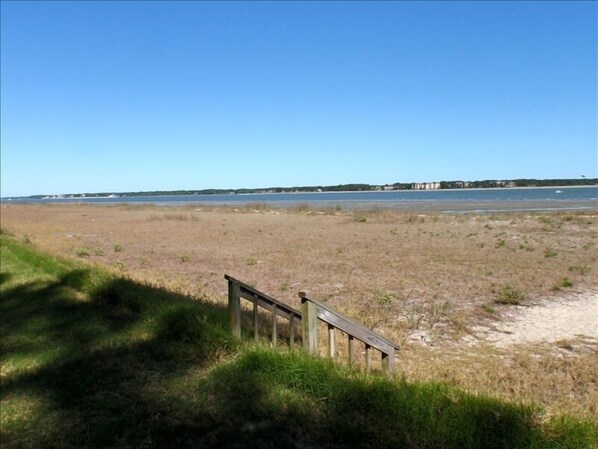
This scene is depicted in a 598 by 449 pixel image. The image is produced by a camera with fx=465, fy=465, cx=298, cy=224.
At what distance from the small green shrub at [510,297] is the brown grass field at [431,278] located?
3cm

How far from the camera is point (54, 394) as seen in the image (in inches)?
184

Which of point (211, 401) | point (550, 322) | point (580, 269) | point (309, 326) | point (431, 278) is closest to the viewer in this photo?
point (211, 401)

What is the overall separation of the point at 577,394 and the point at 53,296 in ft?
28.3

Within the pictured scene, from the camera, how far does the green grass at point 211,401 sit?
147 inches

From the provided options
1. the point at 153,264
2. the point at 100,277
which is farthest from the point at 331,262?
the point at 100,277

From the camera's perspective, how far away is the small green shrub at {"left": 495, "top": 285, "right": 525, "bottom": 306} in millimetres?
10742

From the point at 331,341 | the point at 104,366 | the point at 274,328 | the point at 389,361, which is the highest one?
the point at 274,328

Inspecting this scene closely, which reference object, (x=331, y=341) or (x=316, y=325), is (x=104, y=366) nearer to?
(x=316, y=325)

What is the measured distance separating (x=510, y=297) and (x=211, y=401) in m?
8.65

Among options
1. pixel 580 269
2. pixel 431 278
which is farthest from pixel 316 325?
pixel 580 269

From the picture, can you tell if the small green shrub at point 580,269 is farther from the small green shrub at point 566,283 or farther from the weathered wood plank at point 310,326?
the weathered wood plank at point 310,326

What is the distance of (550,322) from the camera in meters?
9.33

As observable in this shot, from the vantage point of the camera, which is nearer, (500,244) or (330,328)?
(330,328)

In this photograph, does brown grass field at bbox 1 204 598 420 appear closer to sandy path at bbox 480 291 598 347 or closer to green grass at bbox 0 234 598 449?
sandy path at bbox 480 291 598 347
